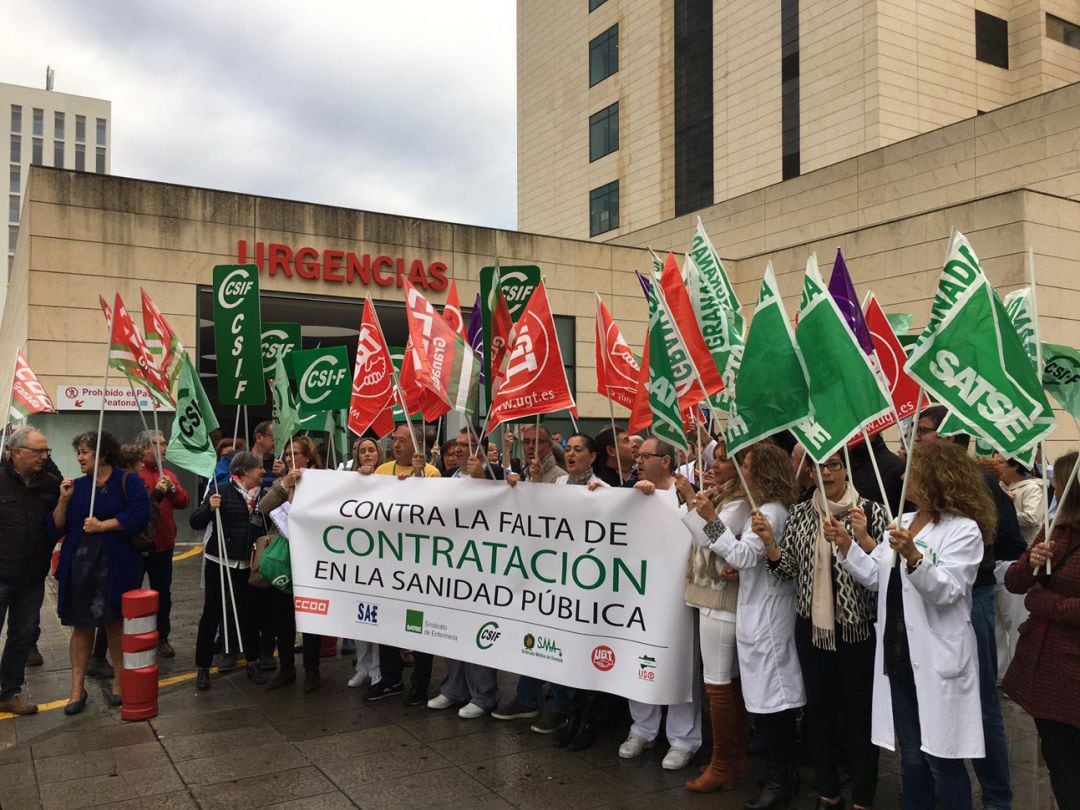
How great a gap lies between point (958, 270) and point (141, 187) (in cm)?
1928

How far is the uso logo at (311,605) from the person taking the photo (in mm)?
6969

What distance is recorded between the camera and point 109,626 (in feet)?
22.2

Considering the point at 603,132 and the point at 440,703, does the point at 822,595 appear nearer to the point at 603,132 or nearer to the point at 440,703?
the point at 440,703

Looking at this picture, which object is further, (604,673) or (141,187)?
(141,187)

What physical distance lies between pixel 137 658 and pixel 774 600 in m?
4.49

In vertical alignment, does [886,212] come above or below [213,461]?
above

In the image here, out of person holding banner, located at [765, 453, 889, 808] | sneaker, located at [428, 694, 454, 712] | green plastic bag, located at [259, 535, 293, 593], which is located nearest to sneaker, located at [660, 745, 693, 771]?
person holding banner, located at [765, 453, 889, 808]

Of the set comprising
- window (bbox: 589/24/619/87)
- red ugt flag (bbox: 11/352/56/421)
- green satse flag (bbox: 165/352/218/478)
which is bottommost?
green satse flag (bbox: 165/352/218/478)

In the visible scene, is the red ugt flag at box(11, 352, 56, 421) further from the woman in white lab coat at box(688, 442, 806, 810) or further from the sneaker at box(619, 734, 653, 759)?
the woman in white lab coat at box(688, 442, 806, 810)

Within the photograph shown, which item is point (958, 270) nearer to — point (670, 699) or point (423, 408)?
point (670, 699)

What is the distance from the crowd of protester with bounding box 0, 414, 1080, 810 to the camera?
4.02 meters

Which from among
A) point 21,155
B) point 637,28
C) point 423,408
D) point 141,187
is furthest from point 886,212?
point 21,155

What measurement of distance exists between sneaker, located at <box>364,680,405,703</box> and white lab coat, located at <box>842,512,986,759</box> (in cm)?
416

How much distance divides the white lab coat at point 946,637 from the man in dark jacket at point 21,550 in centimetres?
599
